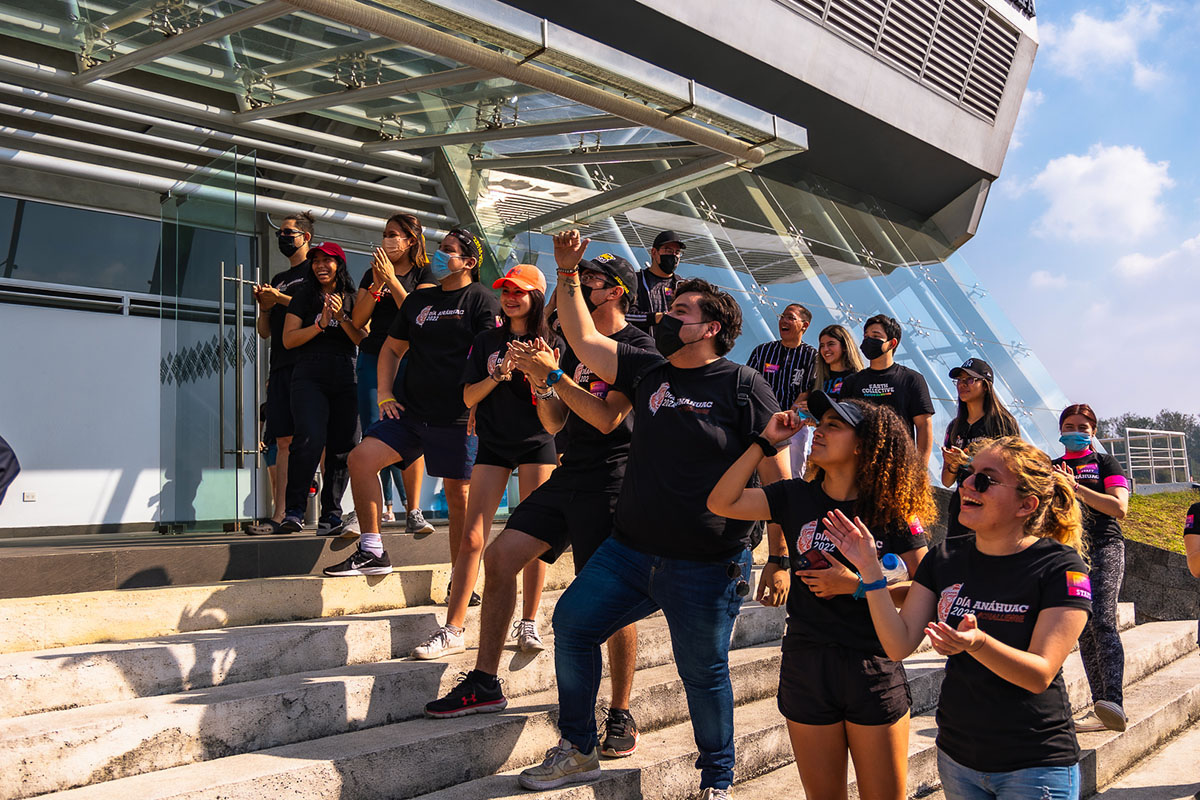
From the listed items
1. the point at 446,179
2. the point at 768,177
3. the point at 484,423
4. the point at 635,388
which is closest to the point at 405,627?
the point at 484,423

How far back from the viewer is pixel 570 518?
418 centimetres

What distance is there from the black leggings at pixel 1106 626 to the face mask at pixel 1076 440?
2.10 feet

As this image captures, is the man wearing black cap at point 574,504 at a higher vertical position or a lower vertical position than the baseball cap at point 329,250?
lower

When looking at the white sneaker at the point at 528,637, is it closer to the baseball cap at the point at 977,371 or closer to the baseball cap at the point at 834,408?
the baseball cap at the point at 834,408

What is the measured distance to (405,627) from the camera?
4.77 metres

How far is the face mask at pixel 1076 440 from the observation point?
562cm

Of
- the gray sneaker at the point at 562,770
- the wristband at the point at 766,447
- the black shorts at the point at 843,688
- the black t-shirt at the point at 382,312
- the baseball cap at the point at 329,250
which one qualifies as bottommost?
the gray sneaker at the point at 562,770

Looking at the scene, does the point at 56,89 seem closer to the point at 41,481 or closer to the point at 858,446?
the point at 41,481

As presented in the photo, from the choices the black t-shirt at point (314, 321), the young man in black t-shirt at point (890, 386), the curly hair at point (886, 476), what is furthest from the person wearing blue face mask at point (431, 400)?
the young man in black t-shirt at point (890, 386)

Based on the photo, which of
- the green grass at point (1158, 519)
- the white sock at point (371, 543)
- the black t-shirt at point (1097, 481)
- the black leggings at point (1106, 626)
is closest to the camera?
the white sock at point (371, 543)

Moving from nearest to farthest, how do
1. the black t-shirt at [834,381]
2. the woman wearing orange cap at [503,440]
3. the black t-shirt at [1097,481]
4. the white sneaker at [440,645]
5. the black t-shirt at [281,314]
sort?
the white sneaker at [440,645] < the woman wearing orange cap at [503,440] < the black t-shirt at [1097,481] < the black t-shirt at [281,314] < the black t-shirt at [834,381]

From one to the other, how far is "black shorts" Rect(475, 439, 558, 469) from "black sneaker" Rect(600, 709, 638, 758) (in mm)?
1195

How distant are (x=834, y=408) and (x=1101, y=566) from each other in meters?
3.44

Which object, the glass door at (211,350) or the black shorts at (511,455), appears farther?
the glass door at (211,350)
